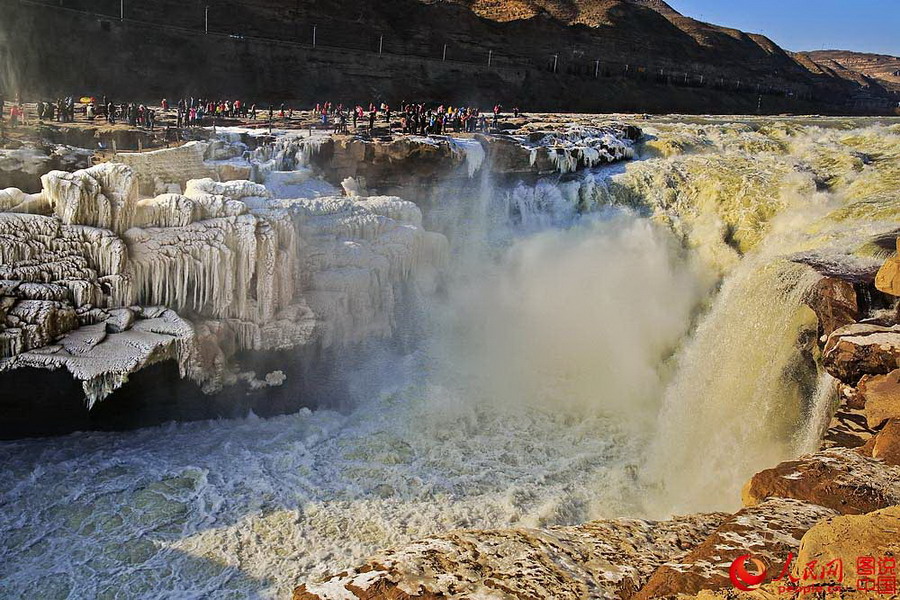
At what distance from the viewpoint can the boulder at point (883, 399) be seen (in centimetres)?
663

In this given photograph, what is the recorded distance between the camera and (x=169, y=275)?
965 centimetres

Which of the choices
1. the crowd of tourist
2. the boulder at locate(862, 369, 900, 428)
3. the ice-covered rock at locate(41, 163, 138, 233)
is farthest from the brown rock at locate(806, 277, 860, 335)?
the crowd of tourist

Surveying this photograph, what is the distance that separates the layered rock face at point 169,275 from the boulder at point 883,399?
7.88 meters

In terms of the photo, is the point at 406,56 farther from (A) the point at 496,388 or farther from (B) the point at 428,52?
(A) the point at 496,388

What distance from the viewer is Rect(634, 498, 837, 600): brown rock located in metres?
3.77

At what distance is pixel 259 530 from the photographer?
789cm

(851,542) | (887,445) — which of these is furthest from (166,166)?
(851,542)

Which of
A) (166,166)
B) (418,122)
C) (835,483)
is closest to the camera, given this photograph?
(835,483)

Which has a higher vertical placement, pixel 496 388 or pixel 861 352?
Result: pixel 861 352

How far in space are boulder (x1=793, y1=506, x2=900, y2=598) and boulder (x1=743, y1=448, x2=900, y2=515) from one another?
1.66m

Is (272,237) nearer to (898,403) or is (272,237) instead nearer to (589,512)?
(589,512)

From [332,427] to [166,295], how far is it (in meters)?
3.25

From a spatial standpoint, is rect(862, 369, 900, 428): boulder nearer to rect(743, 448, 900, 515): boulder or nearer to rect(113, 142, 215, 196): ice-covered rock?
rect(743, 448, 900, 515): boulder

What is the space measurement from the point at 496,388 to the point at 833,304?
18.0 feet
